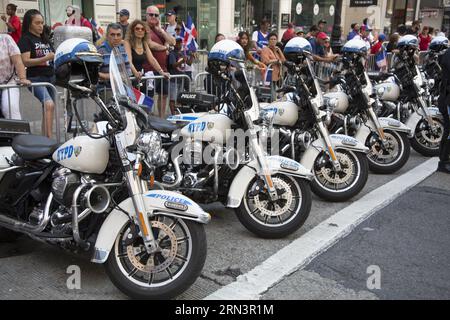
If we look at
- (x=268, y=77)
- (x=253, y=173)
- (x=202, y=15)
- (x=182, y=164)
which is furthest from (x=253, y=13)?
(x=253, y=173)

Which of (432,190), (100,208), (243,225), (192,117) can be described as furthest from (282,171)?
(432,190)

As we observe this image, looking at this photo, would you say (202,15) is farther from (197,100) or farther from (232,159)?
(232,159)

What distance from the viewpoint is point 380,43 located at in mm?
13586

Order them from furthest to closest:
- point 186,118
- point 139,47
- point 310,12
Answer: point 310,12
point 139,47
point 186,118

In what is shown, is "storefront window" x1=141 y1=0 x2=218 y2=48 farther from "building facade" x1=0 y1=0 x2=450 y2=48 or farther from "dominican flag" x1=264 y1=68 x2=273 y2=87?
"dominican flag" x1=264 y1=68 x2=273 y2=87

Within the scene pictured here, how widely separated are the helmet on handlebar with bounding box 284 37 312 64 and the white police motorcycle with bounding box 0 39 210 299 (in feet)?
8.32

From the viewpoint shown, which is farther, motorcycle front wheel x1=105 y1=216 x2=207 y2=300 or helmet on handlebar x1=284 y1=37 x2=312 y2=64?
helmet on handlebar x1=284 y1=37 x2=312 y2=64

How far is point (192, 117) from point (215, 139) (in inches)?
23.5

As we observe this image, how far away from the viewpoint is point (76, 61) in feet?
10.6

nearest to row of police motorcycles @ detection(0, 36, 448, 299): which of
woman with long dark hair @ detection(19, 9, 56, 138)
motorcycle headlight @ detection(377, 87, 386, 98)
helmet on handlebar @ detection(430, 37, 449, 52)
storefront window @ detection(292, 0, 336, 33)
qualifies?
motorcycle headlight @ detection(377, 87, 386, 98)

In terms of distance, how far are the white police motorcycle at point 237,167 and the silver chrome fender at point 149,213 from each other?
1128 mm

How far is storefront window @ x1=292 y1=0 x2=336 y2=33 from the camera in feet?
84.1

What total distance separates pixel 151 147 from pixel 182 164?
1404 millimetres
